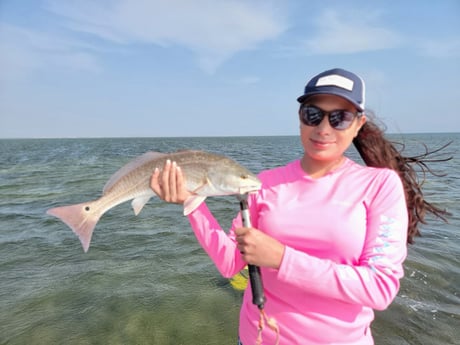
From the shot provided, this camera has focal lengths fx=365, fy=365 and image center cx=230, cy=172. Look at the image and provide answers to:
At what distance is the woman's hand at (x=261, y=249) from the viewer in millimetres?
2121

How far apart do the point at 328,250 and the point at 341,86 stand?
3.32 ft

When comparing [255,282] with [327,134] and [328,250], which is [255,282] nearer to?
[328,250]

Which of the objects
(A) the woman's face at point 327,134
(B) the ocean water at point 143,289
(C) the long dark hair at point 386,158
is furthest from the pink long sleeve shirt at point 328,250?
(B) the ocean water at point 143,289

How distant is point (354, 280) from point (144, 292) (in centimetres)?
600

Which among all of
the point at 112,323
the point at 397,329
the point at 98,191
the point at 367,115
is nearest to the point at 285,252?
the point at 367,115

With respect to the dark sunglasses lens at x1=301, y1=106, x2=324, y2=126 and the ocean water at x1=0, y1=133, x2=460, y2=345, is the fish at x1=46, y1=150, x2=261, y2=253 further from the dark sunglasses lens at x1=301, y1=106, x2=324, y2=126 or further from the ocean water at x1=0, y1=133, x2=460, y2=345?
the ocean water at x1=0, y1=133, x2=460, y2=345

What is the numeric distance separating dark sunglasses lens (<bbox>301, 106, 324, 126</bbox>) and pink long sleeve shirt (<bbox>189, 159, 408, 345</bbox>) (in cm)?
35

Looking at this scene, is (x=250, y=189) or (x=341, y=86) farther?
(x=250, y=189)

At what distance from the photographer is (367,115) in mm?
2871

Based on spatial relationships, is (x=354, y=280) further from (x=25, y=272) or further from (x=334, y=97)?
(x=25, y=272)

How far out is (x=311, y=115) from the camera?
2.43m

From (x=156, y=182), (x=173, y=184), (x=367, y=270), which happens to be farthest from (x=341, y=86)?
(x=156, y=182)

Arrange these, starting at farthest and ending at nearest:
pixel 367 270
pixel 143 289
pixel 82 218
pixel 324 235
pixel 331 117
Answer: pixel 143 289
pixel 82 218
pixel 331 117
pixel 324 235
pixel 367 270

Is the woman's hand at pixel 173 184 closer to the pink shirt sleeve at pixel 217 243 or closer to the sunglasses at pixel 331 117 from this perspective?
the pink shirt sleeve at pixel 217 243
